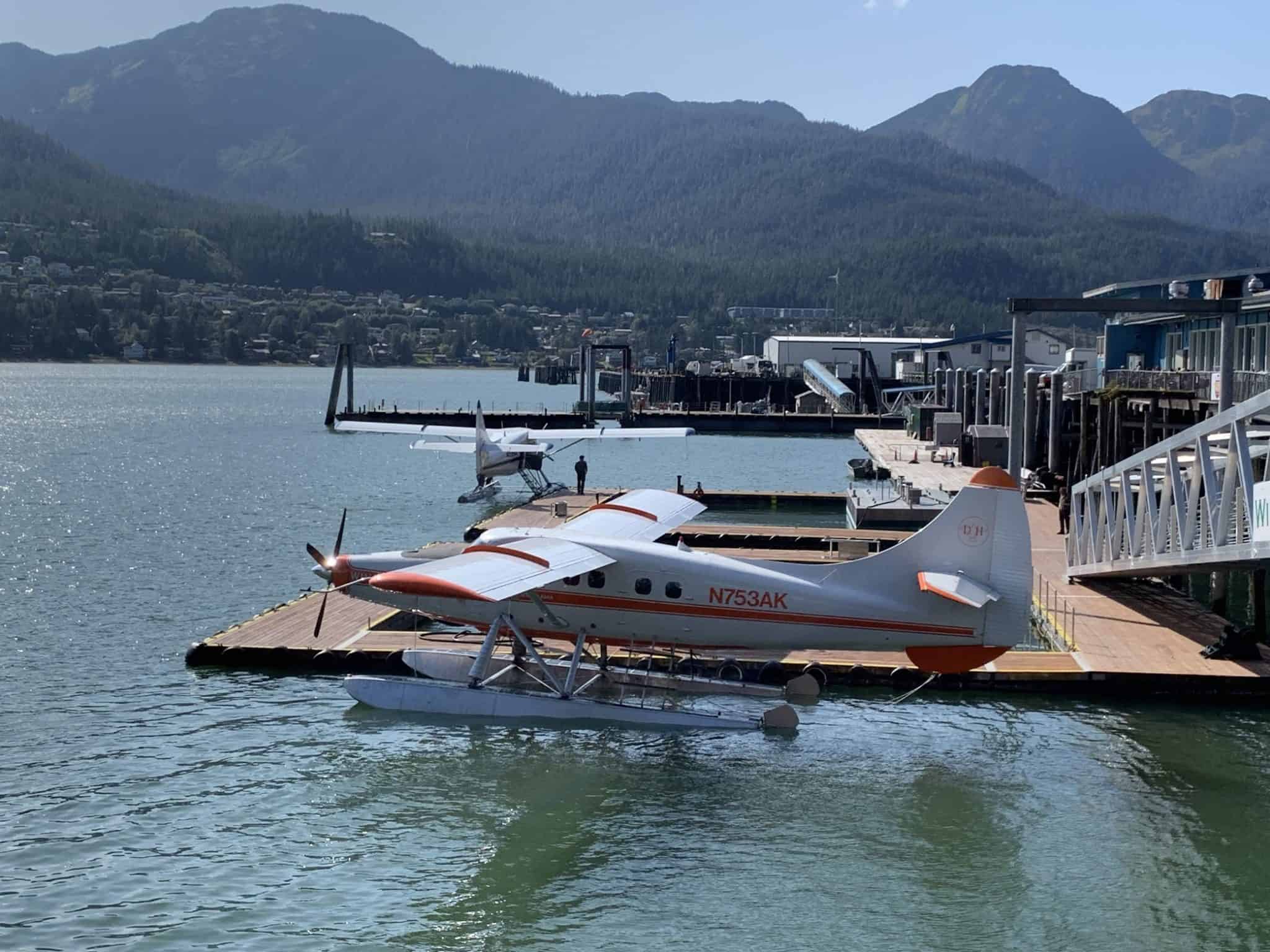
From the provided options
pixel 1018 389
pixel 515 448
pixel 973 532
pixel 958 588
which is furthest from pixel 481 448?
pixel 958 588

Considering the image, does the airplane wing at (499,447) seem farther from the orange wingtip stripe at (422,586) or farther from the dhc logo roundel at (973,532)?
the orange wingtip stripe at (422,586)

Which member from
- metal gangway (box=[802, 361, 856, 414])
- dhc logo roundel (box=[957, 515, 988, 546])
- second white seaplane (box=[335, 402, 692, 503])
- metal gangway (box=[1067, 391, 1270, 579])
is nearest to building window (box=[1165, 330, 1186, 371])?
second white seaplane (box=[335, 402, 692, 503])

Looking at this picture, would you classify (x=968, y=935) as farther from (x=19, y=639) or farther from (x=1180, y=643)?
(x=19, y=639)

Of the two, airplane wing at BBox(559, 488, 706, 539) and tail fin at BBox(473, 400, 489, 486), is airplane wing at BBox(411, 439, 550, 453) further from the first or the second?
airplane wing at BBox(559, 488, 706, 539)

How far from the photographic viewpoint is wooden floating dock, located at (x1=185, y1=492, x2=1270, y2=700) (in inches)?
936

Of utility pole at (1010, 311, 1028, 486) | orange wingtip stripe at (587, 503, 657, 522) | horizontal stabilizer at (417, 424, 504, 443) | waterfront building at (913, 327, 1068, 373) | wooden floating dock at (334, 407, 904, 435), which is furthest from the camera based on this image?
waterfront building at (913, 327, 1068, 373)

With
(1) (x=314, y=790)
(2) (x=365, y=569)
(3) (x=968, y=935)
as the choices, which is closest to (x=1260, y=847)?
(3) (x=968, y=935)

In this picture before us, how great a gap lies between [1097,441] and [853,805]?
27725 mm

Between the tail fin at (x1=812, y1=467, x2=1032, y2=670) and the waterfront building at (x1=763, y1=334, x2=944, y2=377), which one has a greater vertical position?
the waterfront building at (x1=763, y1=334, x2=944, y2=377)

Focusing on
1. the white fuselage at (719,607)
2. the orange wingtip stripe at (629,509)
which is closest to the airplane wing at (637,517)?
the orange wingtip stripe at (629,509)

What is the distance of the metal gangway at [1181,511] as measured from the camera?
21.2 m

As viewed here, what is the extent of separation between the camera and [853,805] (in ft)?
62.4

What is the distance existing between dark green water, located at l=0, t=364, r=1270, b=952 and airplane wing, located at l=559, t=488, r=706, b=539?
343 cm

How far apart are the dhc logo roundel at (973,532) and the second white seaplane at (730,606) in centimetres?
2
